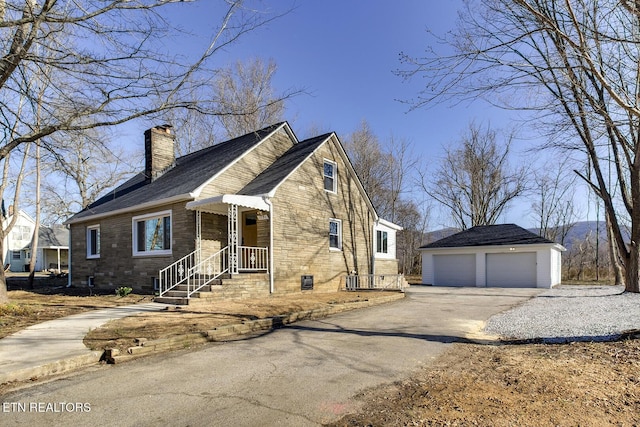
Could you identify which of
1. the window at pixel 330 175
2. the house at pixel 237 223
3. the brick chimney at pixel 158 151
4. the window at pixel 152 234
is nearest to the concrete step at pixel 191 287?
the house at pixel 237 223

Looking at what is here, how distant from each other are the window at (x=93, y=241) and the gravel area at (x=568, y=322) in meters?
16.3

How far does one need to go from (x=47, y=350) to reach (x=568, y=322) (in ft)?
32.3

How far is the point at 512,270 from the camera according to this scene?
21922 millimetres

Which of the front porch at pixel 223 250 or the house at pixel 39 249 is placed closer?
the front porch at pixel 223 250

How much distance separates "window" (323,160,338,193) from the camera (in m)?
16.5

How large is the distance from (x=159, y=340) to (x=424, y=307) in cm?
799

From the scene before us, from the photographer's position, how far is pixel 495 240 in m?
22.6

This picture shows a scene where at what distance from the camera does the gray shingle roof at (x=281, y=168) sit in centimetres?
1373

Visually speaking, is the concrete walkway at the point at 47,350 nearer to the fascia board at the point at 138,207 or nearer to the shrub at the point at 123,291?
the shrub at the point at 123,291

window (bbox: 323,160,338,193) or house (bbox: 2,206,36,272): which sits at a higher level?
window (bbox: 323,160,338,193)

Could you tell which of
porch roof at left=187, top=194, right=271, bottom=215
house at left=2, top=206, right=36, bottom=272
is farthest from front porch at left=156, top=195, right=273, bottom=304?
house at left=2, top=206, right=36, bottom=272

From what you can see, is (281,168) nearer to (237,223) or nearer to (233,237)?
(237,223)

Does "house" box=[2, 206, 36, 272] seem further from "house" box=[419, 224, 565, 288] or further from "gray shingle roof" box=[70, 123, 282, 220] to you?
"house" box=[419, 224, 565, 288]

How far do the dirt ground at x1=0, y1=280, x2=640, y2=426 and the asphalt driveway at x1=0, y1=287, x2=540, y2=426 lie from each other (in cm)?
35
